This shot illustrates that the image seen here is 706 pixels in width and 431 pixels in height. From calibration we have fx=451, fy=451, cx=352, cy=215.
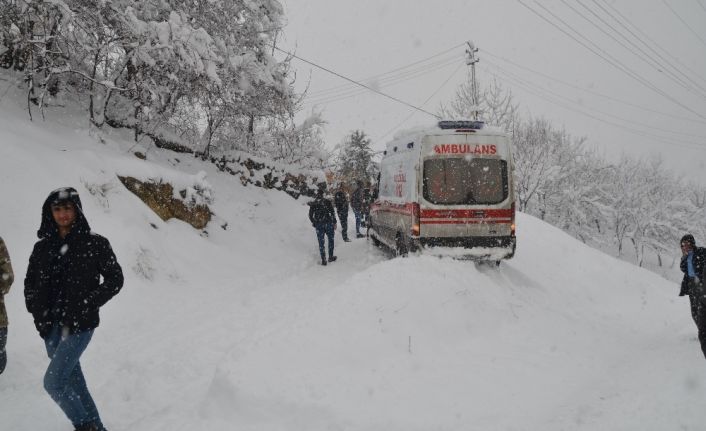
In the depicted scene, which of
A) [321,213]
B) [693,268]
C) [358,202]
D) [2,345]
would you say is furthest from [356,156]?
[2,345]

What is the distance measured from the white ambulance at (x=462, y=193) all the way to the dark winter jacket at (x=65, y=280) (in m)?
6.17

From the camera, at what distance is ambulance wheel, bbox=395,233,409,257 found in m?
9.47

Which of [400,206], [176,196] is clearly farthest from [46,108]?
[400,206]

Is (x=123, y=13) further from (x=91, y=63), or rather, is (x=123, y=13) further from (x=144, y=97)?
(x=91, y=63)

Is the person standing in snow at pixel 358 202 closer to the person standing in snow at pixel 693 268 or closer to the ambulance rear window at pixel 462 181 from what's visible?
the ambulance rear window at pixel 462 181

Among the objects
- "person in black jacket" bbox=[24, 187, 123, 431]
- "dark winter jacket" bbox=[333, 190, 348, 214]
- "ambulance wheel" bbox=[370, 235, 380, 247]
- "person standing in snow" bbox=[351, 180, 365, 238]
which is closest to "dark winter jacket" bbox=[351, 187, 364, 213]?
"person standing in snow" bbox=[351, 180, 365, 238]

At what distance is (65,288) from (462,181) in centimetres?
696

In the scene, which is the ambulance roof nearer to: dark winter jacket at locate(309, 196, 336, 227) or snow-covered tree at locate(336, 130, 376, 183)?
dark winter jacket at locate(309, 196, 336, 227)

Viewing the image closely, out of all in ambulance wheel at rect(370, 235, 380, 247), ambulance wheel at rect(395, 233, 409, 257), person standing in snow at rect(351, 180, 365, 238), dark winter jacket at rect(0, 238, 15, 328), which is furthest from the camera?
person standing in snow at rect(351, 180, 365, 238)

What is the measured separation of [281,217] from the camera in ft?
47.7

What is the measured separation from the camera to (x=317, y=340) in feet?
15.5

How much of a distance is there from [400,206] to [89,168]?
6051 millimetres

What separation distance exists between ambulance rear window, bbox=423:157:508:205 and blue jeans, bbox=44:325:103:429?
649 centimetres

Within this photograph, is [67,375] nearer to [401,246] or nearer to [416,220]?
[416,220]
